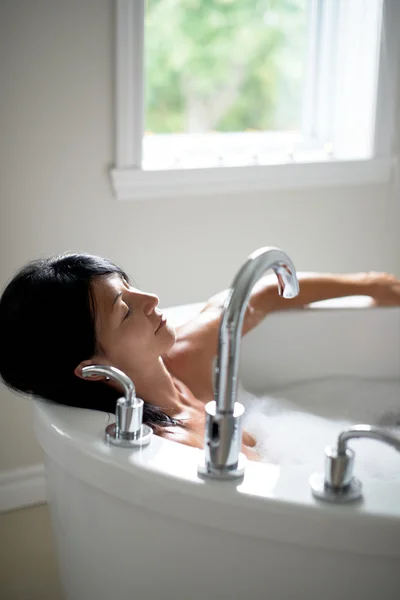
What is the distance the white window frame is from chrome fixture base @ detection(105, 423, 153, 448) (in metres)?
1.07

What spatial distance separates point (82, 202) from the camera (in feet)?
7.54

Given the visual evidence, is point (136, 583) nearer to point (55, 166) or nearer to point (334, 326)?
point (334, 326)

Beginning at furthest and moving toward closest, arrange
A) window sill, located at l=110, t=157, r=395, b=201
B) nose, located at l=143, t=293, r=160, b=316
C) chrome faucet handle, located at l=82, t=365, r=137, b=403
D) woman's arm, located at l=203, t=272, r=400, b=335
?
window sill, located at l=110, t=157, r=395, b=201 < woman's arm, located at l=203, t=272, r=400, b=335 < nose, located at l=143, t=293, r=160, b=316 < chrome faucet handle, located at l=82, t=365, r=137, b=403

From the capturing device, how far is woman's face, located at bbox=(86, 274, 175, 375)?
158 centimetres

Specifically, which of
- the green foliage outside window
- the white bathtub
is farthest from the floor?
the green foliage outside window

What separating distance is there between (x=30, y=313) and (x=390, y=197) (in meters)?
1.64

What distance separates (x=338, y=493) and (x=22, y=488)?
1.41 meters

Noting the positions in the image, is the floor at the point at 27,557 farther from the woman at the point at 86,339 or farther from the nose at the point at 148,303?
the nose at the point at 148,303

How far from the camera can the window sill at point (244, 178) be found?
2.35 m

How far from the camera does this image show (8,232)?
7.23ft

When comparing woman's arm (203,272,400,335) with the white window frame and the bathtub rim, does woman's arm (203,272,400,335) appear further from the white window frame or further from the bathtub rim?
the bathtub rim

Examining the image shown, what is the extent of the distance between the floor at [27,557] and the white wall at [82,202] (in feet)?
0.51

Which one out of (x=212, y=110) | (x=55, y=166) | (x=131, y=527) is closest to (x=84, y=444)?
(x=131, y=527)

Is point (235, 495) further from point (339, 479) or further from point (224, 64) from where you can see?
Result: point (224, 64)
